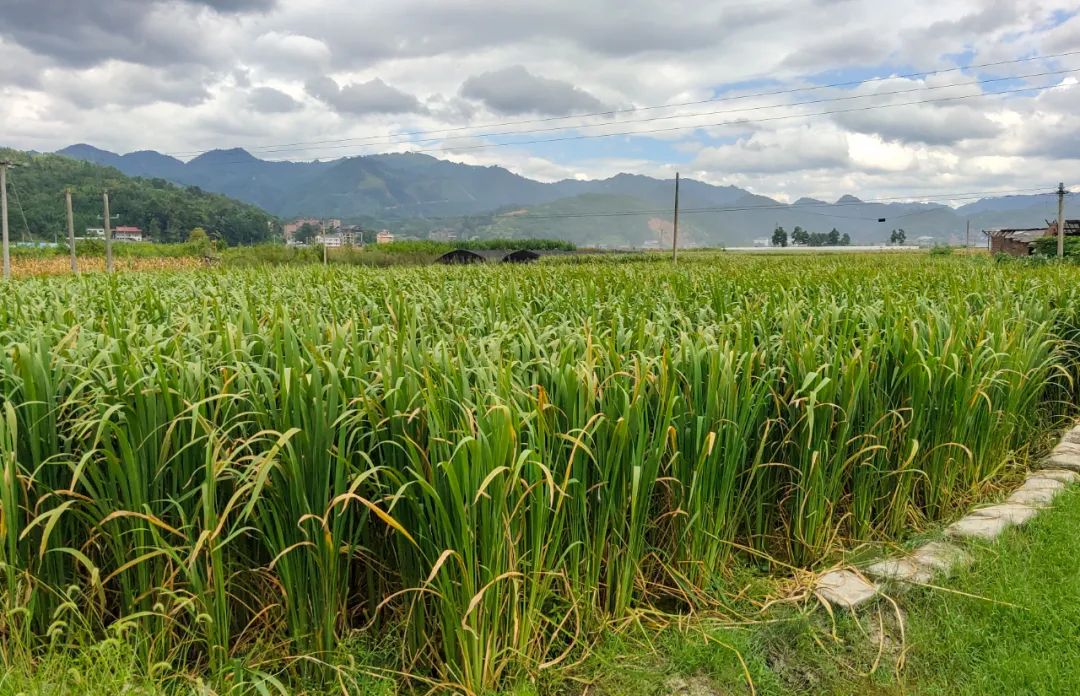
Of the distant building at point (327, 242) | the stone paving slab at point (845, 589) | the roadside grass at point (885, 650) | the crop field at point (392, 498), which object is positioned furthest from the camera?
the distant building at point (327, 242)

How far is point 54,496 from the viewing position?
2422mm

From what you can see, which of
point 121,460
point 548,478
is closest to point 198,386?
point 121,460

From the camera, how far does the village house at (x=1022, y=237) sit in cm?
4672

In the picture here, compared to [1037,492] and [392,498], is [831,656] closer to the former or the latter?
[392,498]

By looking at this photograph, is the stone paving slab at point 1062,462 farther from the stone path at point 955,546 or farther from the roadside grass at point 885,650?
the roadside grass at point 885,650

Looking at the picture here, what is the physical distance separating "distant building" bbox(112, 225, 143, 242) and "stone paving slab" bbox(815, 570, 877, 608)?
3942 inches

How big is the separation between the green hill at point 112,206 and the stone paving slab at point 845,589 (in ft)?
249

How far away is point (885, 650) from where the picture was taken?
2.65 m

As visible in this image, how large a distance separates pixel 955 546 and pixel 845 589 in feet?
2.89

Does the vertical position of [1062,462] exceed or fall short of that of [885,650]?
it exceeds it

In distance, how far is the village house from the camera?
153 feet

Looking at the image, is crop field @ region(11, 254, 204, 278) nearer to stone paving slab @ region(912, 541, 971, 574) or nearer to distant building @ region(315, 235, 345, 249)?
distant building @ region(315, 235, 345, 249)

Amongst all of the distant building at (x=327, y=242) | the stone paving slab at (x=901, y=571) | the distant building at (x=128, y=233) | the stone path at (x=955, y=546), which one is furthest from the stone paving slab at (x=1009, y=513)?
the distant building at (x=128, y=233)

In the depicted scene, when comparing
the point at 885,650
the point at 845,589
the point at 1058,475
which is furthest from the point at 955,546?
the point at 1058,475
